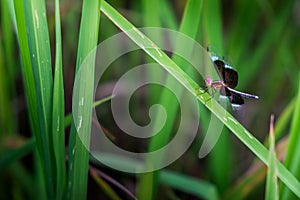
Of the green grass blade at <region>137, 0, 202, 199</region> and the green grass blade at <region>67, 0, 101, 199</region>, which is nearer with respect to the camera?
the green grass blade at <region>67, 0, 101, 199</region>

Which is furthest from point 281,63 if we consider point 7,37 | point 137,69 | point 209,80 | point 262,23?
point 7,37

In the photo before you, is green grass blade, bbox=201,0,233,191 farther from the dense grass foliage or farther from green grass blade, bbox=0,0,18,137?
green grass blade, bbox=0,0,18,137

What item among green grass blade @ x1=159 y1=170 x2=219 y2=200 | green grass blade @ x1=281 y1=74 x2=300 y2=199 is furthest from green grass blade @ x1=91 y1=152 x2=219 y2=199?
green grass blade @ x1=281 y1=74 x2=300 y2=199

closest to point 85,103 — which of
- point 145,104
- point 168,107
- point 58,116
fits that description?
point 58,116

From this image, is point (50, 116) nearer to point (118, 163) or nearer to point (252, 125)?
point (118, 163)

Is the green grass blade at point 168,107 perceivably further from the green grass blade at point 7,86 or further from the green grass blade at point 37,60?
the green grass blade at point 7,86

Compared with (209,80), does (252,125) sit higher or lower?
lower

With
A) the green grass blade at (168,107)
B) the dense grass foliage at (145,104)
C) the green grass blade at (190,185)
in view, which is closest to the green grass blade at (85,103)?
the dense grass foliage at (145,104)
